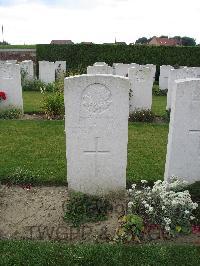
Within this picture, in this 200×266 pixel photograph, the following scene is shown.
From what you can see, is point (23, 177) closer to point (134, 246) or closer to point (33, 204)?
point (33, 204)

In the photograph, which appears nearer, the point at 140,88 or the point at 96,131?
the point at 96,131

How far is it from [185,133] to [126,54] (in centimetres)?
1823

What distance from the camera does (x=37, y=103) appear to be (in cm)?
1405

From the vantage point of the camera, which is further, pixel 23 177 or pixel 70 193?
pixel 23 177

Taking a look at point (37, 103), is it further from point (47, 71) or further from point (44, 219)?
point (44, 219)

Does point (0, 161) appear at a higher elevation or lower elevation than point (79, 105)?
lower

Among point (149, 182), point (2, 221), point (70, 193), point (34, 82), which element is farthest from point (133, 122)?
point (34, 82)

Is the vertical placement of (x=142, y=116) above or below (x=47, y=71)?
below

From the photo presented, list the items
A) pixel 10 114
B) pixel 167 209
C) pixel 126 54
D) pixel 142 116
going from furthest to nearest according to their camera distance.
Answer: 1. pixel 126 54
2. pixel 10 114
3. pixel 142 116
4. pixel 167 209

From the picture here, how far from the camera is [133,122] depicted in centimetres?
1098

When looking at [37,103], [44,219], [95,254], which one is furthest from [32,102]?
[95,254]

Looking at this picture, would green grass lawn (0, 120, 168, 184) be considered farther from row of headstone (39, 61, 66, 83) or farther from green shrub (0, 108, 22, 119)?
row of headstone (39, 61, 66, 83)

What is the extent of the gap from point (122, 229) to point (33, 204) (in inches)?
63.0

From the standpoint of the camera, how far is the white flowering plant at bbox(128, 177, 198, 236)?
15.6ft
